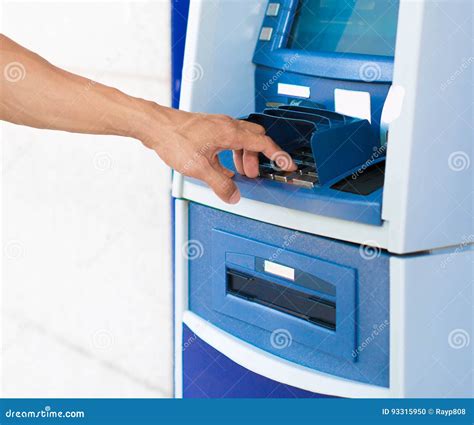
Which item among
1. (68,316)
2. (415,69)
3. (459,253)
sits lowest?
(68,316)

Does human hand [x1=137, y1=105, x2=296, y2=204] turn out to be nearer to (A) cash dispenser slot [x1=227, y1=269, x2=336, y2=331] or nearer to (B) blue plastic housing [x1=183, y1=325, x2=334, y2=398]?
(A) cash dispenser slot [x1=227, y1=269, x2=336, y2=331]

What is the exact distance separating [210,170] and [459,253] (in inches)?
21.6

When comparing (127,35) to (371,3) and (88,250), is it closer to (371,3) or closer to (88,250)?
(88,250)

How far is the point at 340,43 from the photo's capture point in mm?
2035

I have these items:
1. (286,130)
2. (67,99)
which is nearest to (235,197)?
(286,130)

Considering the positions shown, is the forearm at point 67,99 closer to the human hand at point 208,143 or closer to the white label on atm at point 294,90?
the human hand at point 208,143

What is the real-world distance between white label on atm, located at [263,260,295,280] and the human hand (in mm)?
174

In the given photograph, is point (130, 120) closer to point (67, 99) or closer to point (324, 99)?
point (67, 99)

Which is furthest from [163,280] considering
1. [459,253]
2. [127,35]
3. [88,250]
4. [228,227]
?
[459,253]

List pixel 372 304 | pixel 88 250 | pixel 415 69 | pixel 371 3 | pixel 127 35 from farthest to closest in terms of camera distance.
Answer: pixel 88 250 → pixel 127 35 → pixel 371 3 → pixel 372 304 → pixel 415 69

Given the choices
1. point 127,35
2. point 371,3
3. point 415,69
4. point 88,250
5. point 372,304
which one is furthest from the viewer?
point 88,250

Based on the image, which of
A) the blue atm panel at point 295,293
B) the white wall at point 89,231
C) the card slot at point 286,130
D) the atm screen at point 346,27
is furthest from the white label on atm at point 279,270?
the white wall at point 89,231

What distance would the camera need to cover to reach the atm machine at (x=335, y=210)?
1.68 m

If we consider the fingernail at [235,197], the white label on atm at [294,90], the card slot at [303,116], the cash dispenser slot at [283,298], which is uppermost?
the white label on atm at [294,90]
